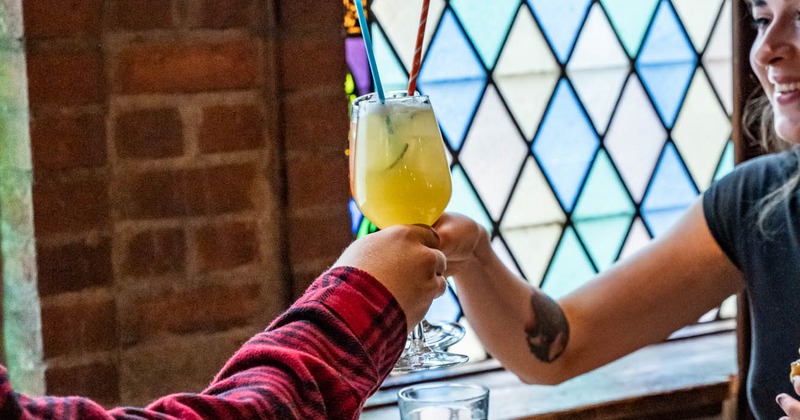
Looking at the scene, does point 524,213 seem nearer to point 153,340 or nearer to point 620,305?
point 620,305

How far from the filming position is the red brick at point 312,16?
174 centimetres

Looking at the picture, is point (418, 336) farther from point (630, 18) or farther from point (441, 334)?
point (630, 18)

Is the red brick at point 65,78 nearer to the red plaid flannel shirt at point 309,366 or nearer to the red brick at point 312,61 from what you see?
the red brick at point 312,61

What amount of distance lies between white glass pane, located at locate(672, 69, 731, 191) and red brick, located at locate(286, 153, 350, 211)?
0.96 meters

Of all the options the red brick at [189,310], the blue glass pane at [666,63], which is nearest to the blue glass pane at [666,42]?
the blue glass pane at [666,63]

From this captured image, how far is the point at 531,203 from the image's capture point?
2240 millimetres

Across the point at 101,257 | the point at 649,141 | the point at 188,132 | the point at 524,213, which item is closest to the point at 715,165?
the point at 649,141

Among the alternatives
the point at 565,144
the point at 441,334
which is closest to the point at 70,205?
the point at 441,334

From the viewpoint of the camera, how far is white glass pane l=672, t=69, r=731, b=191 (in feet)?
7.78

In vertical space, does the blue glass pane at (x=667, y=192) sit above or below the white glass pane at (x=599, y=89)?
below

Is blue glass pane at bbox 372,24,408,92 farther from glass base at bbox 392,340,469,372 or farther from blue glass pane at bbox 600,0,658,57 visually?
glass base at bbox 392,340,469,372

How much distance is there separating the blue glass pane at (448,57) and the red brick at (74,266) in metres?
0.81

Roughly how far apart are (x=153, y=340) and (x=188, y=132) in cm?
36

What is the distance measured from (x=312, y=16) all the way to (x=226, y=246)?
446 mm
